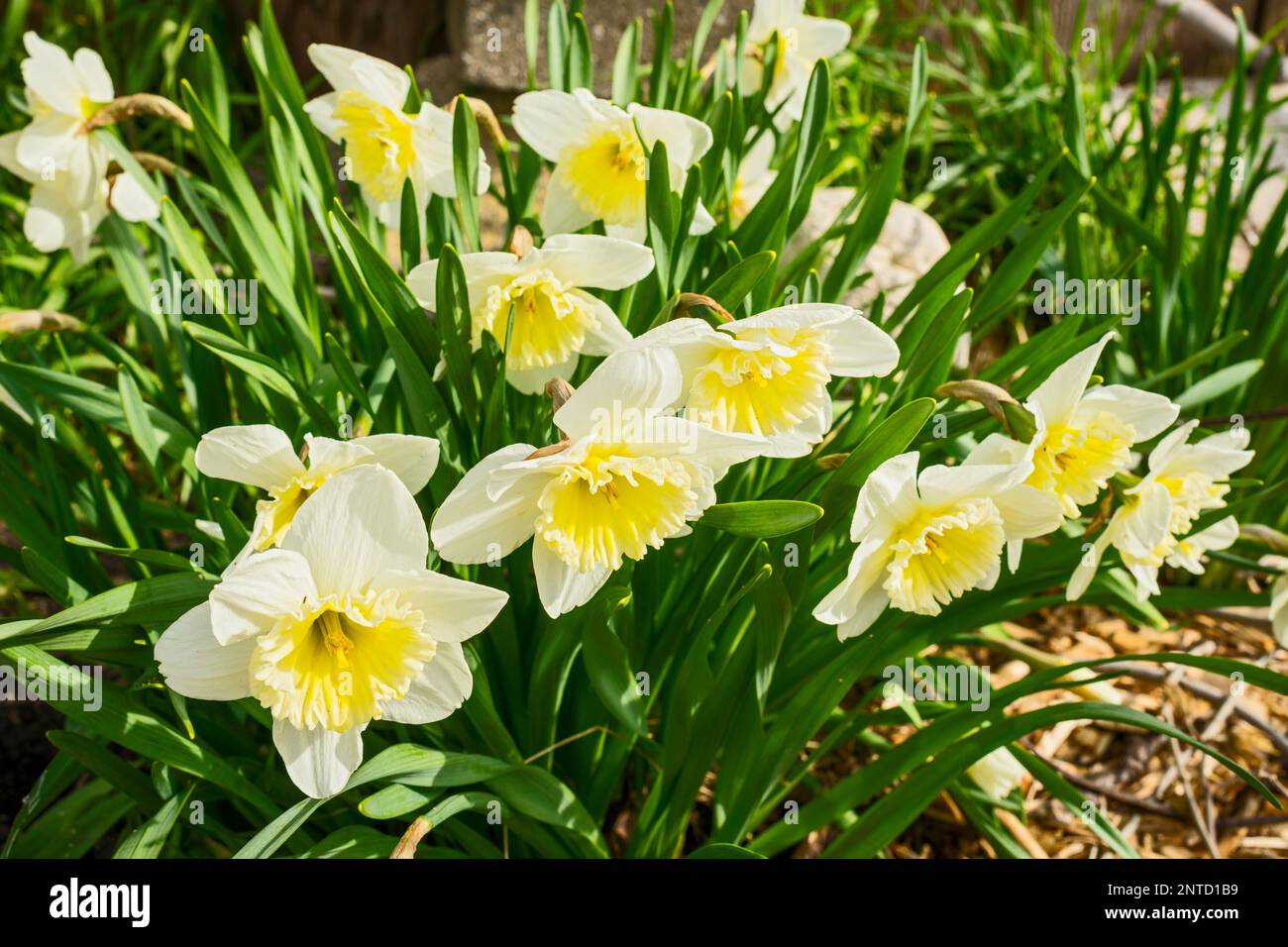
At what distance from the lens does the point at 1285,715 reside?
6.91 feet

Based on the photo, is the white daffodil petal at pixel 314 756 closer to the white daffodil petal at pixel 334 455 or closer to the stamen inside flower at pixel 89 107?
the white daffodil petal at pixel 334 455

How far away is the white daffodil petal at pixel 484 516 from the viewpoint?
1060mm

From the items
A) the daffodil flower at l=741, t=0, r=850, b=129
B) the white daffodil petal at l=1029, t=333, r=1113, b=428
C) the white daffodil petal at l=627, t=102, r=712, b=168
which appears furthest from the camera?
the daffodil flower at l=741, t=0, r=850, b=129

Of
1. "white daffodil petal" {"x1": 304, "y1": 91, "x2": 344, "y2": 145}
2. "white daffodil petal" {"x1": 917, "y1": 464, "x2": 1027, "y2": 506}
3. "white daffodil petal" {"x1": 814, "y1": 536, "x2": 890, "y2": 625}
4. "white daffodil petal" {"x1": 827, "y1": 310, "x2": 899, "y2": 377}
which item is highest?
"white daffodil petal" {"x1": 304, "y1": 91, "x2": 344, "y2": 145}

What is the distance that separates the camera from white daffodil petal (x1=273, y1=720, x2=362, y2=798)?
3.58 ft

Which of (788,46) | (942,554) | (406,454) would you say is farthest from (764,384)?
(788,46)

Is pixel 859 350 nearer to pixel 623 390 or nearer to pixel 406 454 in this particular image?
pixel 623 390

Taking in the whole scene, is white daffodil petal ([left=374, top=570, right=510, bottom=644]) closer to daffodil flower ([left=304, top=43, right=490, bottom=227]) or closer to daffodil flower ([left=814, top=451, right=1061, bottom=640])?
daffodil flower ([left=814, top=451, right=1061, bottom=640])

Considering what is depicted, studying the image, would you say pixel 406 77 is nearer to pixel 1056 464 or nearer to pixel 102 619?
pixel 102 619

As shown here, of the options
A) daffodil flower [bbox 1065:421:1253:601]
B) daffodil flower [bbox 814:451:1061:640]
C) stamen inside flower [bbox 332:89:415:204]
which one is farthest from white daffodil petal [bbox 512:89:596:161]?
daffodil flower [bbox 1065:421:1253:601]

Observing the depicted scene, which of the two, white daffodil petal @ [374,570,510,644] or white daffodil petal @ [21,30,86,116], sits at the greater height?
white daffodil petal @ [21,30,86,116]

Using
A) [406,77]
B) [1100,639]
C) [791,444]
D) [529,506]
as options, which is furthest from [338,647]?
[1100,639]

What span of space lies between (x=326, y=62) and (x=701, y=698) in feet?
3.20

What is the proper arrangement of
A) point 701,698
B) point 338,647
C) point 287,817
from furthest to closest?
point 701,698
point 287,817
point 338,647
